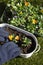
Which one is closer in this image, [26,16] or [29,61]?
[29,61]

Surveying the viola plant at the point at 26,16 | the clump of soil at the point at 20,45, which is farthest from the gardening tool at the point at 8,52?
the viola plant at the point at 26,16

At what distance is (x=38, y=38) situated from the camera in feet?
16.5

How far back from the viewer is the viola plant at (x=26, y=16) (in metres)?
5.04

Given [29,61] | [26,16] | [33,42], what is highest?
[26,16]

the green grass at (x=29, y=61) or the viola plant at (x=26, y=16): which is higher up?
the viola plant at (x=26, y=16)

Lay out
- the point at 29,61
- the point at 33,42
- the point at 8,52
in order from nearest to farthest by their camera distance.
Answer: the point at 8,52, the point at 29,61, the point at 33,42

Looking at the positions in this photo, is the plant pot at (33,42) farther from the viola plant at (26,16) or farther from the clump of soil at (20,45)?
the viola plant at (26,16)

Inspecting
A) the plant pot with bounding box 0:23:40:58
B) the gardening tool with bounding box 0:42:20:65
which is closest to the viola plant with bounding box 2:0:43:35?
the plant pot with bounding box 0:23:40:58

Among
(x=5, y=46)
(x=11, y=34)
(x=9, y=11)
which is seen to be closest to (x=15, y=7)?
(x=9, y=11)

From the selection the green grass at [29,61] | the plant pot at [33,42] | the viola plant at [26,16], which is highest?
the viola plant at [26,16]

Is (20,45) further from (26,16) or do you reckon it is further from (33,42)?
(26,16)

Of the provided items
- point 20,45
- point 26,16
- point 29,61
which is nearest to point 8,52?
point 20,45

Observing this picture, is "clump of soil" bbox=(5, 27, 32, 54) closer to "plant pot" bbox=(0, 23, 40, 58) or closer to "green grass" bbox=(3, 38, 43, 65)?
"plant pot" bbox=(0, 23, 40, 58)

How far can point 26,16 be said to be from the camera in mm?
5227
